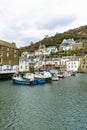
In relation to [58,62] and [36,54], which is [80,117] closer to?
[58,62]

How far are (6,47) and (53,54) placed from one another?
94769 mm

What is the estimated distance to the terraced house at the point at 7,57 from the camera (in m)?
57.9

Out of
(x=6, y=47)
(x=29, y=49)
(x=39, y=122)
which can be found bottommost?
(x=39, y=122)

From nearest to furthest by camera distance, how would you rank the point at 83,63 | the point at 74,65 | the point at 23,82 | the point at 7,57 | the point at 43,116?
the point at 43,116, the point at 23,82, the point at 7,57, the point at 74,65, the point at 83,63

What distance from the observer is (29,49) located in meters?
199

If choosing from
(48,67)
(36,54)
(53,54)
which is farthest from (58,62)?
(36,54)

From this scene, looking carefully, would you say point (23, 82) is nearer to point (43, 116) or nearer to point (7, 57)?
point (7, 57)

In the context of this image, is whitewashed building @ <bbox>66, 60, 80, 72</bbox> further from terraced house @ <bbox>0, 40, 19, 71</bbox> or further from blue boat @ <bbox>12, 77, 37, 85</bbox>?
blue boat @ <bbox>12, 77, 37, 85</bbox>

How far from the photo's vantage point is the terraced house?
57875 millimetres

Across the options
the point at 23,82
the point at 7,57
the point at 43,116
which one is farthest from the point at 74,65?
the point at 43,116

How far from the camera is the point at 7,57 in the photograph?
60.9 meters

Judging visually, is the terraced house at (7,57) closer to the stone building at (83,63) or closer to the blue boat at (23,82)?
the blue boat at (23,82)

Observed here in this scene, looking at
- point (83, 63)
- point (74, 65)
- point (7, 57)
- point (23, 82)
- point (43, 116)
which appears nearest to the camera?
point (43, 116)

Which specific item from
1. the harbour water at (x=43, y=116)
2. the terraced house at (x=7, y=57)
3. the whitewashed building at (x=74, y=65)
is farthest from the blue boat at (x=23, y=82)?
the whitewashed building at (x=74, y=65)
